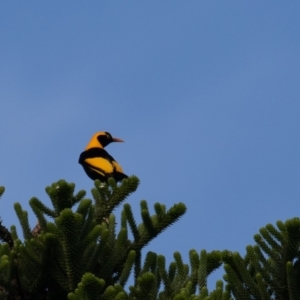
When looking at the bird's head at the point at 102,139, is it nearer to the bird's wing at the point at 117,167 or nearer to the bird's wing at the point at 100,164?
the bird's wing at the point at 100,164

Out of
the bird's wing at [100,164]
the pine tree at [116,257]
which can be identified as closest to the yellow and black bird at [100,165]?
the bird's wing at [100,164]

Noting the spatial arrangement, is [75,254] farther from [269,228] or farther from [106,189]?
[269,228]

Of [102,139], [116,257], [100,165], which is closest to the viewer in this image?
[116,257]

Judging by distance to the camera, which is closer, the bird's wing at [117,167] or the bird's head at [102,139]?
the bird's wing at [117,167]

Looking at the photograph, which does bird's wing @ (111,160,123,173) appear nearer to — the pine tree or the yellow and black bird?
the yellow and black bird

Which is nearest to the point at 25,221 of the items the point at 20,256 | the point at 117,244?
the point at 20,256

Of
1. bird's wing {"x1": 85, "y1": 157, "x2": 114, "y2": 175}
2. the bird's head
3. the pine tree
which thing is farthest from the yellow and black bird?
the pine tree

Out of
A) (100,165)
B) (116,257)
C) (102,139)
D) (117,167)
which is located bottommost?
(116,257)

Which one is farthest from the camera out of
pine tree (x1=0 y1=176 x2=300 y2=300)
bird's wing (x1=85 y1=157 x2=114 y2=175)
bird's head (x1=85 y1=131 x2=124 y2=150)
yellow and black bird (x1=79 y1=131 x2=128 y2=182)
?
bird's head (x1=85 y1=131 x2=124 y2=150)

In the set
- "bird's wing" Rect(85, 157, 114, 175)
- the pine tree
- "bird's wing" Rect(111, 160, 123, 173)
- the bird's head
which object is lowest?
the pine tree

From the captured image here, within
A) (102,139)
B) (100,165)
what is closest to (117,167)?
(100,165)

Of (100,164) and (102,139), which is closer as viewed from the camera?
(100,164)

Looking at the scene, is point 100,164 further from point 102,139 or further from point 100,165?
point 102,139

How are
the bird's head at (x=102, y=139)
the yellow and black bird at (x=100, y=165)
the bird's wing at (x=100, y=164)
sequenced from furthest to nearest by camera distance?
1. the bird's head at (x=102, y=139)
2. the bird's wing at (x=100, y=164)
3. the yellow and black bird at (x=100, y=165)
